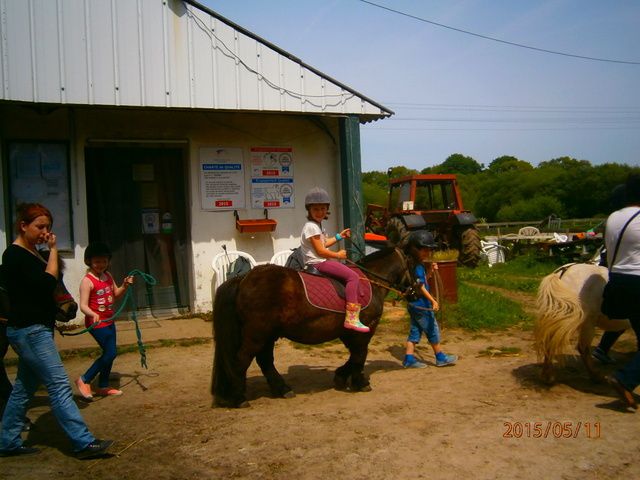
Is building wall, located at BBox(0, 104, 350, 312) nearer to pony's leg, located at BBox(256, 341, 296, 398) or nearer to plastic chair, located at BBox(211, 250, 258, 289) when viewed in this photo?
plastic chair, located at BBox(211, 250, 258, 289)

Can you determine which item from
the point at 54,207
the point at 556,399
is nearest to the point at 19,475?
the point at 556,399

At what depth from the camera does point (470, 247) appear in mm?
13812

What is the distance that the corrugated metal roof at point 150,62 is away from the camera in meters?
6.94

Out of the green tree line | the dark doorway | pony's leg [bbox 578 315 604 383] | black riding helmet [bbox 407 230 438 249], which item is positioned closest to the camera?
pony's leg [bbox 578 315 604 383]

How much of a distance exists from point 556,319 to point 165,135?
21.3 feet

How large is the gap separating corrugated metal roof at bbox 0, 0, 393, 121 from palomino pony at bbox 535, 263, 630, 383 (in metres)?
4.55

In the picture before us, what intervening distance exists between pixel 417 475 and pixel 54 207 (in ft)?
22.7

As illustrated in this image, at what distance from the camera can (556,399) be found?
465 cm

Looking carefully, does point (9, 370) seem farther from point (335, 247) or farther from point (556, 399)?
point (556, 399)

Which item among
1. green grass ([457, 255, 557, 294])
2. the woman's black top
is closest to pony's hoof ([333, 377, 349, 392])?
the woman's black top

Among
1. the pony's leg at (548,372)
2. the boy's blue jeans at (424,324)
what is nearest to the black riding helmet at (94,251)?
the boy's blue jeans at (424,324)

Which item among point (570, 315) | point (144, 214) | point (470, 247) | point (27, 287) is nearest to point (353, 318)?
point (570, 315)

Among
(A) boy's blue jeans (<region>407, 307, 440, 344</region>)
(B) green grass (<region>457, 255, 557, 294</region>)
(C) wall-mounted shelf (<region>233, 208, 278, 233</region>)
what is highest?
(C) wall-mounted shelf (<region>233, 208, 278, 233</region>)
